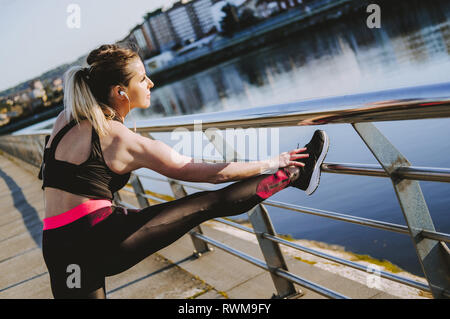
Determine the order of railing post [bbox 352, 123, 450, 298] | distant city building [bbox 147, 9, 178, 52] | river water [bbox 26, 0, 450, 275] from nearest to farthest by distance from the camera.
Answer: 1. railing post [bbox 352, 123, 450, 298]
2. river water [bbox 26, 0, 450, 275]
3. distant city building [bbox 147, 9, 178, 52]

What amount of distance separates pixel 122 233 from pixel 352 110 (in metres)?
1.03

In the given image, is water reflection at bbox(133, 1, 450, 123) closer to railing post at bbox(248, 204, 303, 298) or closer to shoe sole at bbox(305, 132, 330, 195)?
railing post at bbox(248, 204, 303, 298)

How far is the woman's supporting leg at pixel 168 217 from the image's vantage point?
194cm

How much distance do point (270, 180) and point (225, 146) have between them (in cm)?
47

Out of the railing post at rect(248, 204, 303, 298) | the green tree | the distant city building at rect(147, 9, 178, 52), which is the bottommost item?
the railing post at rect(248, 204, 303, 298)

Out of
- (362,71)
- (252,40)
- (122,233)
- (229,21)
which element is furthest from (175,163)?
(229,21)

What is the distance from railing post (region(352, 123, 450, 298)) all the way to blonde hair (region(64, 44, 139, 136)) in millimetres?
1052

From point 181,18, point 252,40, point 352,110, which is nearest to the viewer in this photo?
point 352,110

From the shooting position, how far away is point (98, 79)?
2098 millimetres

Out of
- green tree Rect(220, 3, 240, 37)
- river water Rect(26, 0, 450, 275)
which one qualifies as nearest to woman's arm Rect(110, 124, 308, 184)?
river water Rect(26, 0, 450, 275)

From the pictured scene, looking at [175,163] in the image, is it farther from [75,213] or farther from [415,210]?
[415,210]

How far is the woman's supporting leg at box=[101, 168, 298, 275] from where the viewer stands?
76.3 inches

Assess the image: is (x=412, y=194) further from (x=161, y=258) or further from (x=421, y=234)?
(x=161, y=258)
